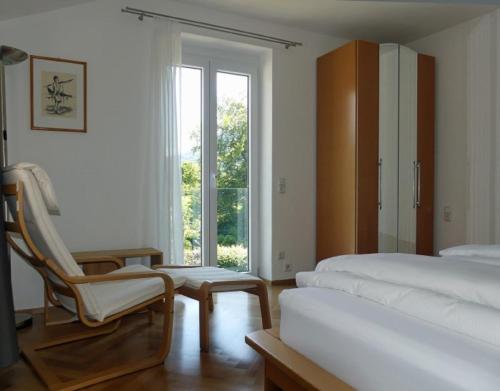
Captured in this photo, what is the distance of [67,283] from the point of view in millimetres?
1902

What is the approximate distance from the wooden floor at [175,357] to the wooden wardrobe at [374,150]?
134cm

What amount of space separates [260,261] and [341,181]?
3.75ft

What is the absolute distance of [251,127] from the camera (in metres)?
4.30

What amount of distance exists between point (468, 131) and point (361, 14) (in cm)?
145

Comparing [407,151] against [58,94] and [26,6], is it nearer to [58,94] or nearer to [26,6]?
[58,94]

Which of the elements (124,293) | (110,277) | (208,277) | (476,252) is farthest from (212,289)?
(476,252)

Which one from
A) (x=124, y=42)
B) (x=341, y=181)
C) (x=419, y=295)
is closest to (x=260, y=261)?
(x=341, y=181)

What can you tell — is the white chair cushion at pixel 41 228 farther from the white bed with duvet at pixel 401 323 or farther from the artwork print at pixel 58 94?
the artwork print at pixel 58 94

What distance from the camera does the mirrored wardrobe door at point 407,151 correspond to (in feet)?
13.4

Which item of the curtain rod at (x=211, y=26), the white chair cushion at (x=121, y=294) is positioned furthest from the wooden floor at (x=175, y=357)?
the curtain rod at (x=211, y=26)

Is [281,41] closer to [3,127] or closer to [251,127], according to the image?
[251,127]

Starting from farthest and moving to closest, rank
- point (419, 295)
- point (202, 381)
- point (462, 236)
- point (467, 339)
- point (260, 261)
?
point (260, 261) < point (462, 236) < point (202, 381) < point (419, 295) < point (467, 339)

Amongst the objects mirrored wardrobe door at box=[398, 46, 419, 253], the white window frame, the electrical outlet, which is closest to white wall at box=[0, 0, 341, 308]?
the white window frame

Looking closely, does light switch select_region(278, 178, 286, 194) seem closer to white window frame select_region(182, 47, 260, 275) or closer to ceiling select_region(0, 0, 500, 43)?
white window frame select_region(182, 47, 260, 275)
